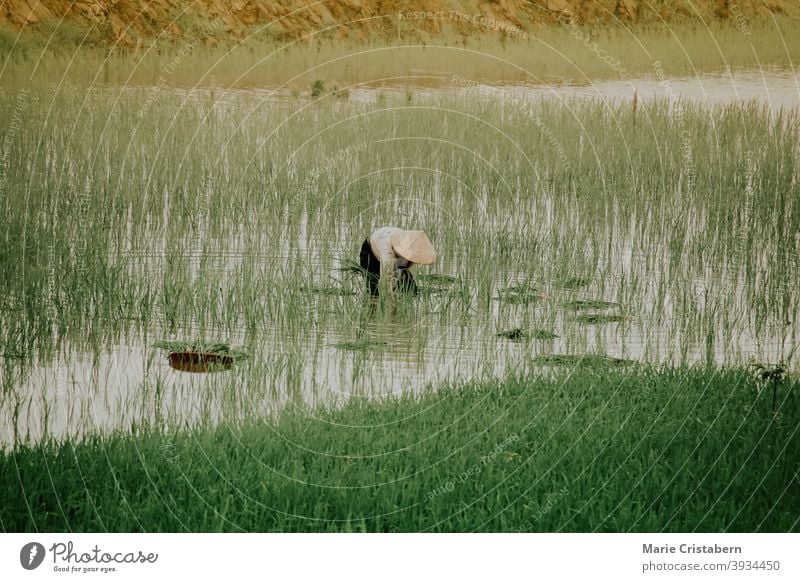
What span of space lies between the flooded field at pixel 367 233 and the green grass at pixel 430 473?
1.37 feet

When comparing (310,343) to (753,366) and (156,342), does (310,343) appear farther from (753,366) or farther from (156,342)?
(753,366)

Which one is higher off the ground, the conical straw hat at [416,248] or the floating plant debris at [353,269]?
the conical straw hat at [416,248]

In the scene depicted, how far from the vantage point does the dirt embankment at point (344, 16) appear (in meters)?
7.38

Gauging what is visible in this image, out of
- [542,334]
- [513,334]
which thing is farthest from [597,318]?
[513,334]

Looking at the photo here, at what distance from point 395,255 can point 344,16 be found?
209 cm

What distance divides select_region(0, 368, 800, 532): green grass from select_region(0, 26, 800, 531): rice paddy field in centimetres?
1

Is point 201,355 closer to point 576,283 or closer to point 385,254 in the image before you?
point 385,254

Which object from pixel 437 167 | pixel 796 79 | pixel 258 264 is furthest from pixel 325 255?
pixel 796 79

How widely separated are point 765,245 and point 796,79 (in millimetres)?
1139

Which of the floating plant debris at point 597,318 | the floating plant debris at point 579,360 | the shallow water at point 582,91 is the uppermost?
the shallow water at point 582,91

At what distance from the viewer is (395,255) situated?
21.1ft

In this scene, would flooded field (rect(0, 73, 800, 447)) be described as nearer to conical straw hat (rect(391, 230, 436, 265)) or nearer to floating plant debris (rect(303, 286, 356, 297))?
floating plant debris (rect(303, 286, 356, 297))
